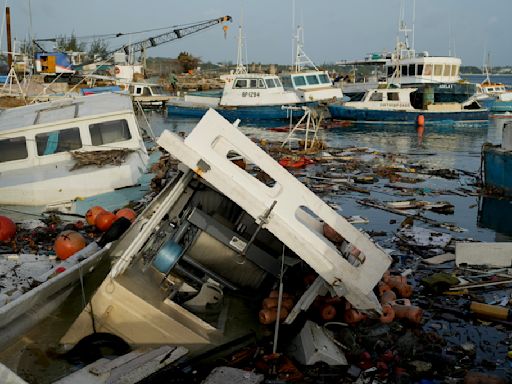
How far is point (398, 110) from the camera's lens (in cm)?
3269

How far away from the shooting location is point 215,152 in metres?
5.15

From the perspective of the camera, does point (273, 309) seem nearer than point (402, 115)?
Yes

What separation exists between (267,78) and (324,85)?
3819mm

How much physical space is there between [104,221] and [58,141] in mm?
3194

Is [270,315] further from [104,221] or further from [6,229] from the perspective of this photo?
[6,229]

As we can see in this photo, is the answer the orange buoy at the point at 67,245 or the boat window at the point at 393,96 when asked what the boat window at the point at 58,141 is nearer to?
the orange buoy at the point at 67,245

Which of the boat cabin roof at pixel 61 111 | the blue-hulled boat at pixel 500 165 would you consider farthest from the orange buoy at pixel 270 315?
the blue-hulled boat at pixel 500 165

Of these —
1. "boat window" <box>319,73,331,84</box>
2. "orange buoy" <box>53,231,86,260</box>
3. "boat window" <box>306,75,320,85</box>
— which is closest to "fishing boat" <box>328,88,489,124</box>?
"boat window" <box>306,75,320,85</box>

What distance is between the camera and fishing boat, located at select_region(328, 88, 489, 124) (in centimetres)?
3275

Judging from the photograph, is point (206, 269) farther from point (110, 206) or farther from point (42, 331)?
point (110, 206)

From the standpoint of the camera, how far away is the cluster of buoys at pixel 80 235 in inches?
327

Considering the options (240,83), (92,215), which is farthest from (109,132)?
(240,83)

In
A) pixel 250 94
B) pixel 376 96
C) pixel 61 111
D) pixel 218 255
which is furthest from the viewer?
pixel 250 94

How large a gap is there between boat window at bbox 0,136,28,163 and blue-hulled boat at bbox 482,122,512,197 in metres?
11.1
